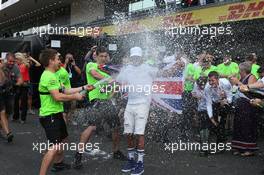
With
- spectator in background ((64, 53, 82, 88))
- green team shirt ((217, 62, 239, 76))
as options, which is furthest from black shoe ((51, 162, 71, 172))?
spectator in background ((64, 53, 82, 88))

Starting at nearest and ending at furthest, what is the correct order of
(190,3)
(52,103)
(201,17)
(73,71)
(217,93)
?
(52,103)
(217,93)
(201,17)
(190,3)
(73,71)

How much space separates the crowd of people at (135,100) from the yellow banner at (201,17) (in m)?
1.50

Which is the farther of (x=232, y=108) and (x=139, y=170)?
(x=232, y=108)

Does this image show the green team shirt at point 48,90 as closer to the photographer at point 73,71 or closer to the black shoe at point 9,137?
the black shoe at point 9,137

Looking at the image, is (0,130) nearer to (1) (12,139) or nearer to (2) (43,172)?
(1) (12,139)

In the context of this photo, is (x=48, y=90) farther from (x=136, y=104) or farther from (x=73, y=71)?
(x=73, y=71)

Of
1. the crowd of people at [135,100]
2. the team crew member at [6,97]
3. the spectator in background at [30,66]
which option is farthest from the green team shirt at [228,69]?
the spectator in background at [30,66]

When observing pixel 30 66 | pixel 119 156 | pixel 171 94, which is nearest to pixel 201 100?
pixel 171 94

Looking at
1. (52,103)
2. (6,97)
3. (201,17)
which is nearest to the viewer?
(52,103)

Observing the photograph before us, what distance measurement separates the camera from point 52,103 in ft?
20.2

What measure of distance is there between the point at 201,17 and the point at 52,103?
24.8ft

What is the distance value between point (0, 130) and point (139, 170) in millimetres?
4150

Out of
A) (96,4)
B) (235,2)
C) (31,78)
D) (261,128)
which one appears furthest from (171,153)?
(96,4)

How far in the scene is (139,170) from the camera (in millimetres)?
6520
